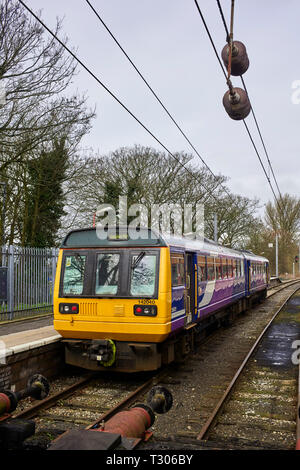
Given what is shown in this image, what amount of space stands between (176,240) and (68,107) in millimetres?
8595

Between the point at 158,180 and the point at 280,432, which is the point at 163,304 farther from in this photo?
the point at 158,180

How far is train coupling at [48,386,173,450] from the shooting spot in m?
2.89

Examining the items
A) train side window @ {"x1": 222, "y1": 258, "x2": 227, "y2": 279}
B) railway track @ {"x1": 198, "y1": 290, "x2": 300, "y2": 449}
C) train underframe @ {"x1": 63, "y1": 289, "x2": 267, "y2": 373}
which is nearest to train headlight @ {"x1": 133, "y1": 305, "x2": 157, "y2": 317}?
train underframe @ {"x1": 63, "y1": 289, "x2": 267, "y2": 373}

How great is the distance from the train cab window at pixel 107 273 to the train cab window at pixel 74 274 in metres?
0.31

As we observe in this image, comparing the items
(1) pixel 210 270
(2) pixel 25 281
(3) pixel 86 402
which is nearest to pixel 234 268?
(1) pixel 210 270

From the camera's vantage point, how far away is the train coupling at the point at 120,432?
2893 millimetres

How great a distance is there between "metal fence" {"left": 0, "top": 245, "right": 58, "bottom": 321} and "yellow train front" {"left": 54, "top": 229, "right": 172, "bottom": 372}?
6950mm

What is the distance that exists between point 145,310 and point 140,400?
4.75 ft

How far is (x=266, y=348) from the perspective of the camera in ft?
36.6

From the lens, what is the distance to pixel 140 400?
703 centimetres

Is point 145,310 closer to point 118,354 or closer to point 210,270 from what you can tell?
point 118,354

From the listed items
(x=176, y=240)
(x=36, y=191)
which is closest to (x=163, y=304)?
(x=176, y=240)

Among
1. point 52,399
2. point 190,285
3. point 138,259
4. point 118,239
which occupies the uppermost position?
Answer: point 118,239
